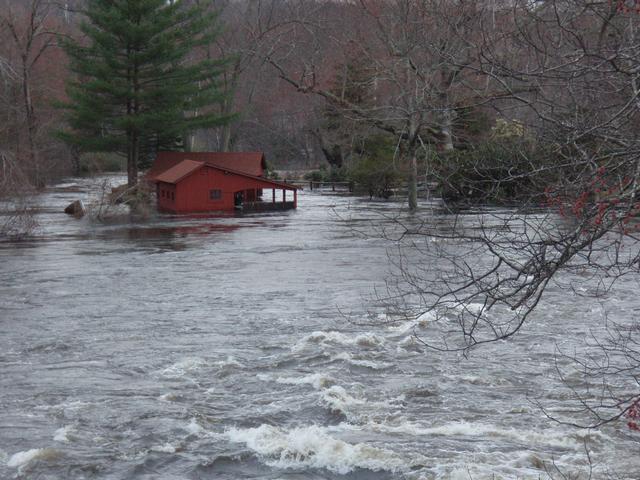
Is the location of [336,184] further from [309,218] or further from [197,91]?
[309,218]

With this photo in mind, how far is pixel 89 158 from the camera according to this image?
285 ft

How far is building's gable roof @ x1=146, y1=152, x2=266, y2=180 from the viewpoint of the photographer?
2164 inches

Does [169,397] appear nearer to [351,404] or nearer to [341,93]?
[351,404]

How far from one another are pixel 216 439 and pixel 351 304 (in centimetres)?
844

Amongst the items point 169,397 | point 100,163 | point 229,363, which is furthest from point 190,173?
point 100,163

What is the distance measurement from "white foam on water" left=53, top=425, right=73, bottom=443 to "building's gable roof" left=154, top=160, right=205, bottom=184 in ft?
117

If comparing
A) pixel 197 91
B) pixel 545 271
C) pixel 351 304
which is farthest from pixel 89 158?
pixel 545 271

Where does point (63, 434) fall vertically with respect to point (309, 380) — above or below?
below

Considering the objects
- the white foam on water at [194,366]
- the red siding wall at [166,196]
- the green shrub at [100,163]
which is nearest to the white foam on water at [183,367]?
the white foam on water at [194,366]

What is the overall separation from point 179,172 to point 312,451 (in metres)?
38.9

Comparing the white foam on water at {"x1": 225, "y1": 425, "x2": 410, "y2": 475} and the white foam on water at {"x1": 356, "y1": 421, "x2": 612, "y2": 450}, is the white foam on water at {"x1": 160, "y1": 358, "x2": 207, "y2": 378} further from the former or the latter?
the white foam on water at {"x1": 356, "y1": 421, "x2": 612, "y2": 450}

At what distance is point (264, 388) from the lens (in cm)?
1321

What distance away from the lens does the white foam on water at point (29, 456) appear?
34.0ft

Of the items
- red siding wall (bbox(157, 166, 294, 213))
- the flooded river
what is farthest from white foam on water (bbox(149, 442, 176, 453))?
red siding wall (bbox(157, 166, 294, 213))
